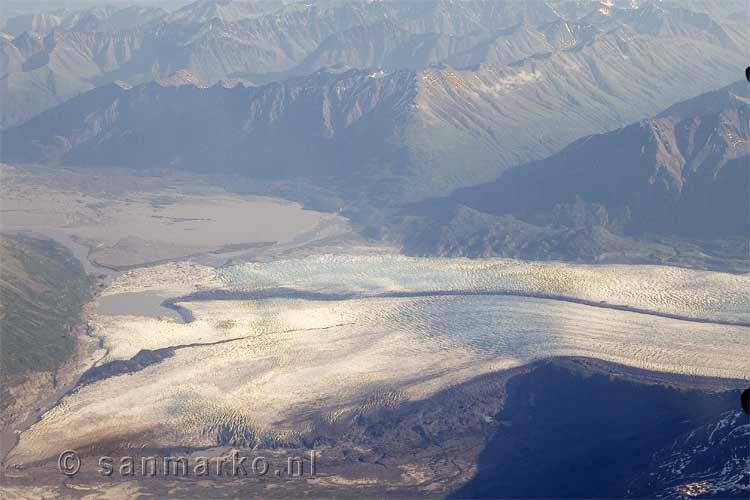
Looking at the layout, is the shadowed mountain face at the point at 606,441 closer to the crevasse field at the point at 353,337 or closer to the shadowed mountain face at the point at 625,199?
the crevasse field at the point at 353,337

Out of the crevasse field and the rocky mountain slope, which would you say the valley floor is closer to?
the crevasse field

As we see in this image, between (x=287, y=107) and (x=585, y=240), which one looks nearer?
(x=585, y=240)

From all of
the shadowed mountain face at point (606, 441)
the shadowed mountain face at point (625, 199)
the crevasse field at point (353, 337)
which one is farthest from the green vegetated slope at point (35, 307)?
the shadowed mountain face at point (625, 199)

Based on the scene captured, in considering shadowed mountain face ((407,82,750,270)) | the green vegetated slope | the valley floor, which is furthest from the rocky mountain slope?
the green vegetated slope

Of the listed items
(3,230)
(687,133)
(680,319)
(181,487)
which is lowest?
(181,487)

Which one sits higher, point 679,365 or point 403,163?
point 403,163

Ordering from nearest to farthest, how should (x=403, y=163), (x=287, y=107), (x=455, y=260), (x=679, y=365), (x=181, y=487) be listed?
(x=181, y=487) → (x=679, y=365) → (x=455, y=260) → (x=403, y=163) → (x=287, y=107)

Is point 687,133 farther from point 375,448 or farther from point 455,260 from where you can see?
point 375,448

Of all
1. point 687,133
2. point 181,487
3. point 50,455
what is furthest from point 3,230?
point 687,133
